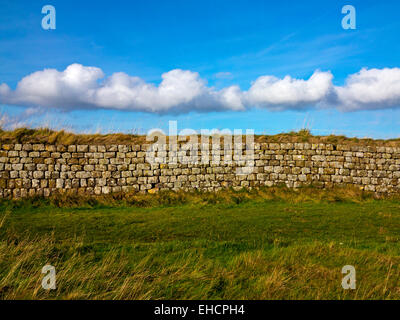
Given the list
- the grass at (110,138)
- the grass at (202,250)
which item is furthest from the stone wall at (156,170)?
the grass at (202,250)

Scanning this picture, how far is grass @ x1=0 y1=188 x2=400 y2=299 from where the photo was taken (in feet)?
13.9

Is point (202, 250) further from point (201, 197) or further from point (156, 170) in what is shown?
point (156, 170)

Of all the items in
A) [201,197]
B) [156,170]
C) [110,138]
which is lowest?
[201,197]

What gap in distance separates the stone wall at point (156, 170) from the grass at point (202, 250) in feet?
5.25

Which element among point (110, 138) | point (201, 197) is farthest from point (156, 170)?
point (110, 138)

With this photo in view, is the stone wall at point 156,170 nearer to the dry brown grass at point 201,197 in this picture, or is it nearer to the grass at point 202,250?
the dry brown grass at point 201,197

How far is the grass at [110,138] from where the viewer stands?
47.3ft

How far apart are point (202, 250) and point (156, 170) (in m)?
8.63

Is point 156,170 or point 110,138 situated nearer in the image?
point 156,170

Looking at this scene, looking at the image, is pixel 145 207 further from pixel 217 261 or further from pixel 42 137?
pixel 217 261

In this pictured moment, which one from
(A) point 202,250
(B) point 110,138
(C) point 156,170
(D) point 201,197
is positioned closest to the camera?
(A) point 202,250

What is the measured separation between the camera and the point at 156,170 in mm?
14453

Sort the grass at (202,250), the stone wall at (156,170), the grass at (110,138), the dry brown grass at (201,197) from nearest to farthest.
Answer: the grass at (202,250)
the dry brown grass at (201,197)
the stone wall at (156,170)
the grass at (110,138)
